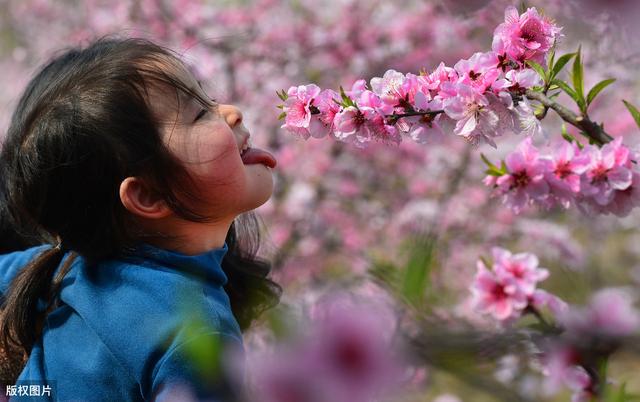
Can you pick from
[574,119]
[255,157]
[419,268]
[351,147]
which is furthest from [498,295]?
[351,147]

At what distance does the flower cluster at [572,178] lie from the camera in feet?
2.95

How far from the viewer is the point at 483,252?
3848 mm

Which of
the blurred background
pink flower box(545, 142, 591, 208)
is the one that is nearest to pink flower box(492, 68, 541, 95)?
pink flower box(545, 142, 591, 208)

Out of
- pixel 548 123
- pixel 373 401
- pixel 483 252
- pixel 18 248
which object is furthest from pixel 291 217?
pixel 373 401

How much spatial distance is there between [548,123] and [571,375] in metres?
3.57

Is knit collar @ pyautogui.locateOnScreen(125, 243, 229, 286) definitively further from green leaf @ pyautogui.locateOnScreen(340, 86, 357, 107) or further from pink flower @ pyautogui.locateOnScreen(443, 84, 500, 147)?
pink flower @ pyautogui.locateOnScreen(443, 84, 500, 147)

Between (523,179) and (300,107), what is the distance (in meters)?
0.33

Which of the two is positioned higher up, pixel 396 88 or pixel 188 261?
pixel 396 88

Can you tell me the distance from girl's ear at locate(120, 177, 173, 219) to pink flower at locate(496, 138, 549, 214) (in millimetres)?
497

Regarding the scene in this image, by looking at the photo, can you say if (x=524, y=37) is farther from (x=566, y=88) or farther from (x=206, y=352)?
(x=206, y=352)

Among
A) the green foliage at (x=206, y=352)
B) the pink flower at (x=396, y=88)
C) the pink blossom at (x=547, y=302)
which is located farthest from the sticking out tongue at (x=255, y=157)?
the green foliage at (x=206, y=352)

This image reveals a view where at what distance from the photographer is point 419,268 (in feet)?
1.41

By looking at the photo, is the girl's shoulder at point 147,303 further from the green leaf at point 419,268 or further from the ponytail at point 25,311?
the green leaf at point 419,268

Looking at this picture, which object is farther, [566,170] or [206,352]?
[566,170]
